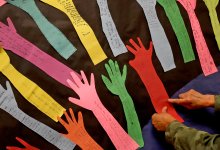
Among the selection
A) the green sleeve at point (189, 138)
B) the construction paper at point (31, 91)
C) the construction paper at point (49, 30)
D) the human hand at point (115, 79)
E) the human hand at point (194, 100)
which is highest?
the construction paper at point (49, 30)

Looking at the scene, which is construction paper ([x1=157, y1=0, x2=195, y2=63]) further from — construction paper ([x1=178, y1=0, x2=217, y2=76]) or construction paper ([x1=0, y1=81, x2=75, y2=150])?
construction paper ([x1=0, y1=81, x2=75, y2=150])

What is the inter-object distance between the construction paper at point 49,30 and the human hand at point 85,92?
0.08 m

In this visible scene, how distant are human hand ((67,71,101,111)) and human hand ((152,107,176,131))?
0.21 m

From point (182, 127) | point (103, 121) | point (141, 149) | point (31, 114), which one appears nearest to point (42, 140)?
point (31, 114)

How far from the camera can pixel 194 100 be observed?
1.16m

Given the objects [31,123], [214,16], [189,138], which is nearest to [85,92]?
[31,123]

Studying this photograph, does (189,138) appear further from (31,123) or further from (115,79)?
(31,123)

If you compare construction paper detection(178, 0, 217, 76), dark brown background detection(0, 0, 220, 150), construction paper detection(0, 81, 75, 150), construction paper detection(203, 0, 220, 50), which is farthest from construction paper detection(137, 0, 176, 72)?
construction paper detection(0, 81, 75, 150)

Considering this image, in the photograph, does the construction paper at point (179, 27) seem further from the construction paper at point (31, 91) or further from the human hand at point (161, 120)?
the construction paper at point (31, 91)

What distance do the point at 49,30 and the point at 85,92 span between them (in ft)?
0.73

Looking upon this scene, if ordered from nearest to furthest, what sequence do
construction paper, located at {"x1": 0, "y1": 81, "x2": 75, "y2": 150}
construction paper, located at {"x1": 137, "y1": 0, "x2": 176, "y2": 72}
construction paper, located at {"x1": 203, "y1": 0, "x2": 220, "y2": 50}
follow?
construction paper, located at {"x1": 0, "y1": 81, "x2": 75, "y2": 150}, construction paper, located at {"x1": 137, "y1": 0, "x2": 176, "y2": 72}, construction paper, located at {"x1": 203, "y1": 0, "x2": 220, "y2": 50}

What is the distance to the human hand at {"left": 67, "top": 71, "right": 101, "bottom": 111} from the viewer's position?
3.39 ft

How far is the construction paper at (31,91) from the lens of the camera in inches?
37.8

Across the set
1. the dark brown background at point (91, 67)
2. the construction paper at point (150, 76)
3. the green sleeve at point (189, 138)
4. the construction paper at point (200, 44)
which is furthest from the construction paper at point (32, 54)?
the construction paper at point (200, 44)
